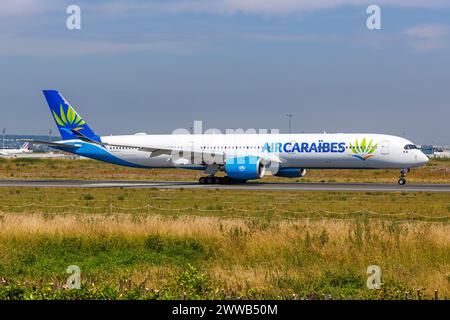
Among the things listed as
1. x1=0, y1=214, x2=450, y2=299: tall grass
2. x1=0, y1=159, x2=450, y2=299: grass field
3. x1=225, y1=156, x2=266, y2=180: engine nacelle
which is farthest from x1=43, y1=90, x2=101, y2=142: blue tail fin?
x1=0, y1=214, x2=450, y2=299: tall grass

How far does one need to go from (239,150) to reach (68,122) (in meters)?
16.5

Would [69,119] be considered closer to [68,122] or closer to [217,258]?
[68,122]

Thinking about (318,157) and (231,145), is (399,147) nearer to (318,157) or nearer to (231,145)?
(318,157)

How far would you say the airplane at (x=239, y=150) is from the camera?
2311 inches

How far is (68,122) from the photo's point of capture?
6869 centimetres

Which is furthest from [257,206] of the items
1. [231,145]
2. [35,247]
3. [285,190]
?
[231,145]

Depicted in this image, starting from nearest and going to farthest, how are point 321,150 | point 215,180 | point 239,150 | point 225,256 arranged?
point 225,256, point 321,150, point 215,180, point 239,150

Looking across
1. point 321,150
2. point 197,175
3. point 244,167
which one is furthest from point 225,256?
point 197,175

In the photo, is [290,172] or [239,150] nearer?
[239,150]

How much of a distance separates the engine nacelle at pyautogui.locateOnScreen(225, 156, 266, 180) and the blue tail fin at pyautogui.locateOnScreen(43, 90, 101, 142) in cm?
1531

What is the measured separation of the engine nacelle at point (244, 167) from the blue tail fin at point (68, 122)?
50.2 feet

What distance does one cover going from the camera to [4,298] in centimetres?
1460

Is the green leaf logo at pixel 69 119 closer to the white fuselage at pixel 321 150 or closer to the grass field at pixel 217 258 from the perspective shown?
the white fuselage at pixel 321 150
